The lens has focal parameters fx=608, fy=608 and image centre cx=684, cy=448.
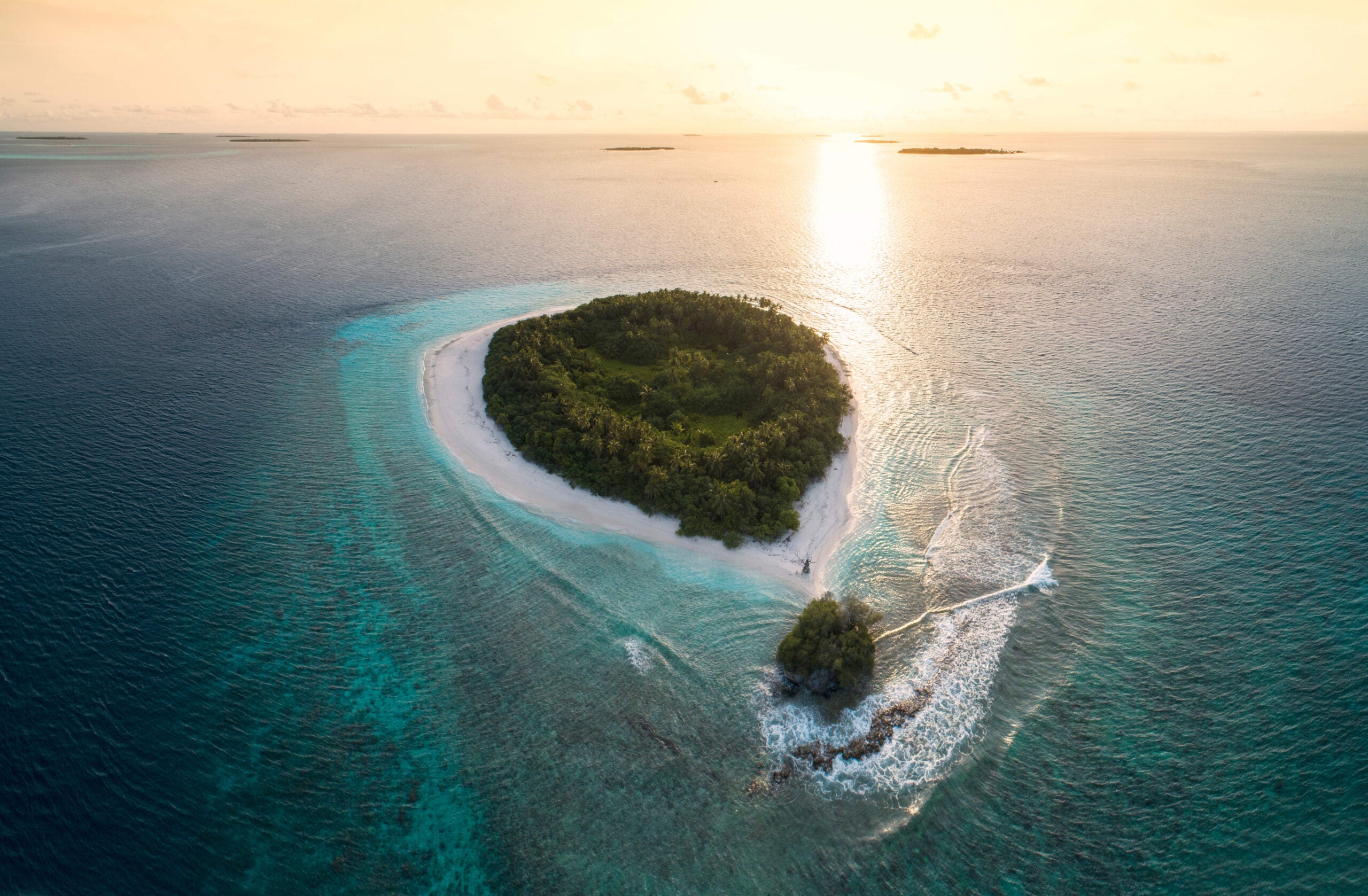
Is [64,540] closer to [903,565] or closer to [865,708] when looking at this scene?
[865,708]

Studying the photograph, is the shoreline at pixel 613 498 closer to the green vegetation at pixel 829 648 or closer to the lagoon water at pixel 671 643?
the lagoon water at pixel 671 643

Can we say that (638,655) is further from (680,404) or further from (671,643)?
(680,404)

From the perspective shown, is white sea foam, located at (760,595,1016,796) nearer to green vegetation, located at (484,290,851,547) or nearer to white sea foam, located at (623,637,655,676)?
white sea foam, located at (623,637,655,676)

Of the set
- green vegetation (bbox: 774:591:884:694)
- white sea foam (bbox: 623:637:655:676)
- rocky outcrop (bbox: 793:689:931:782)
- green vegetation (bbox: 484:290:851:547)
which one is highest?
green vegetation (bbox: 484:290:851:547)

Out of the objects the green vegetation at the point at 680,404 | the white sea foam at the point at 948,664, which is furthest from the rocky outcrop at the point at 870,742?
the green vegetation at the point at 680,404

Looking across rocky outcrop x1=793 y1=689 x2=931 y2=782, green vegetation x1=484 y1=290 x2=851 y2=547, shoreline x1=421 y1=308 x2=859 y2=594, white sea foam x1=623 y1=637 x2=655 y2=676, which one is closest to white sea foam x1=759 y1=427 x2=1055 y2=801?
rocky outcrop x1=793 y1=689 x2=931 y2=782
